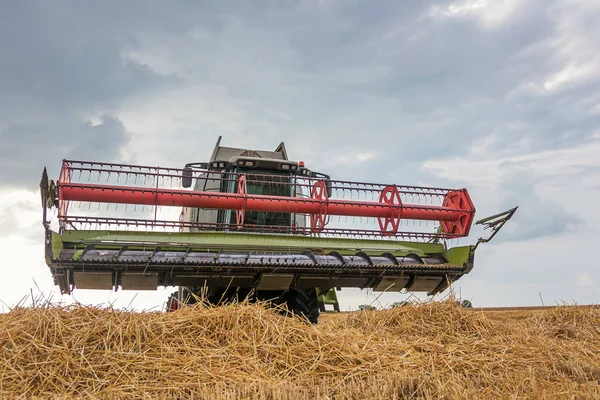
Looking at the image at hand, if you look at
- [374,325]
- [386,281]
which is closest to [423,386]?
[374,325]

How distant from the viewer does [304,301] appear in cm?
561

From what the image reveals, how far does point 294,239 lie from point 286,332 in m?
2.73

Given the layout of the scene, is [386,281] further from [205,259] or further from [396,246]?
[205,259]

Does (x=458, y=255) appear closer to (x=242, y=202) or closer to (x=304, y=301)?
(x=304, y=301)

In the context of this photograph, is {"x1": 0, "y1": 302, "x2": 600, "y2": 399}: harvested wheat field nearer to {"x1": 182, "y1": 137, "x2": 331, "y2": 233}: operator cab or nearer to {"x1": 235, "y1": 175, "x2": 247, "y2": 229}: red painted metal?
{"x1": 235, "y1": 175, "x2": 247, "y2": 229}: red painted metal

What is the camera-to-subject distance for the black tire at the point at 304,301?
5.57m

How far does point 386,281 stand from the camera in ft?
18.7

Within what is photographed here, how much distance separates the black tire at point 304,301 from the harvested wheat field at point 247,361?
1240 millimetres

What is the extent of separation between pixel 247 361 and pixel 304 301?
2352 millimetres

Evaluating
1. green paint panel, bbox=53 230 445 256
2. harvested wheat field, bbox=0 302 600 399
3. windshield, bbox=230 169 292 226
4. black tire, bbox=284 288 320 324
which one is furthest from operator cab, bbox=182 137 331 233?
harvested wheat field, bbox=0 302 600 399

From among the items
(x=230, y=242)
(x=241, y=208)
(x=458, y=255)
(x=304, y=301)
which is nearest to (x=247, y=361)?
(x=304, y=301)

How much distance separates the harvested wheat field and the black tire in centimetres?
124

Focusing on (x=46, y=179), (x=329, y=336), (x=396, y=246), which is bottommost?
(x=329, y=336)

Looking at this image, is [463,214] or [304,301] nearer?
[304,301]
